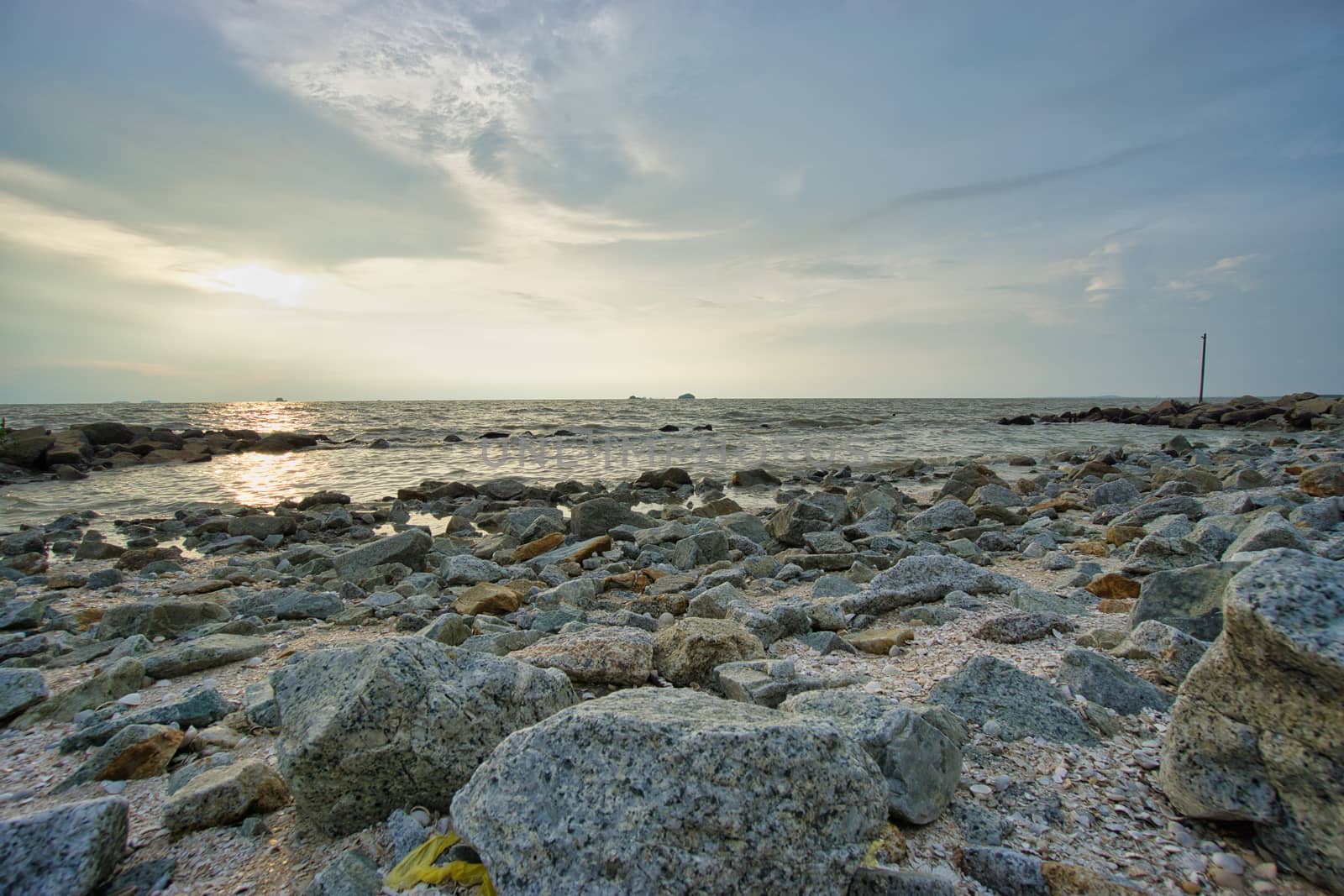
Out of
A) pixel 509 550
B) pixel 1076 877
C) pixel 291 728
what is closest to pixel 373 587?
pixel 509 550

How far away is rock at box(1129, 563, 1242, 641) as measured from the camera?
9.18ft

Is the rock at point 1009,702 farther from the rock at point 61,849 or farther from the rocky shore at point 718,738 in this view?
the rock at point 61,849

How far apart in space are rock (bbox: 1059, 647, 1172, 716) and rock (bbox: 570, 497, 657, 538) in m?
5.29

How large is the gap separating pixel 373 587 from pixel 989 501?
6953 mm

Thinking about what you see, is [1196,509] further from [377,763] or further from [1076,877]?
[377,763]

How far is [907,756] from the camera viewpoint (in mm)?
1802

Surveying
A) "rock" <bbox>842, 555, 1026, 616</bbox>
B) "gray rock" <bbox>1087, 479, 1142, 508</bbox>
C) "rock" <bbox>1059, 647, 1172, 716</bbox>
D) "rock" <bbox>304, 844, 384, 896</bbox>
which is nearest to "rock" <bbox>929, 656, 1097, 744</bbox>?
"rock" <bbox>1059, 647, 1172, 716</bbox>

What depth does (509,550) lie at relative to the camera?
6684 mm

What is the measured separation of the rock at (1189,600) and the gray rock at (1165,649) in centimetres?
15

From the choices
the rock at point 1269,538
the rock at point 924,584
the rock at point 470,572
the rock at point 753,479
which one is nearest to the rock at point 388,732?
the rock at point 924,584

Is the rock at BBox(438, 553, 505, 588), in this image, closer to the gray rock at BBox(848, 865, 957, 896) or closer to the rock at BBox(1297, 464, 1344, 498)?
the gray rock at BBox(848, 865, 957, 896)

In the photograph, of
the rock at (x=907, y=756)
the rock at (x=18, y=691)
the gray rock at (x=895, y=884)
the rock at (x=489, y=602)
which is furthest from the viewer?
the rock at (x=489, y=602)

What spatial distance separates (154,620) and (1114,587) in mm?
5706

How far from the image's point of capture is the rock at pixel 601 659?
8.41ft
